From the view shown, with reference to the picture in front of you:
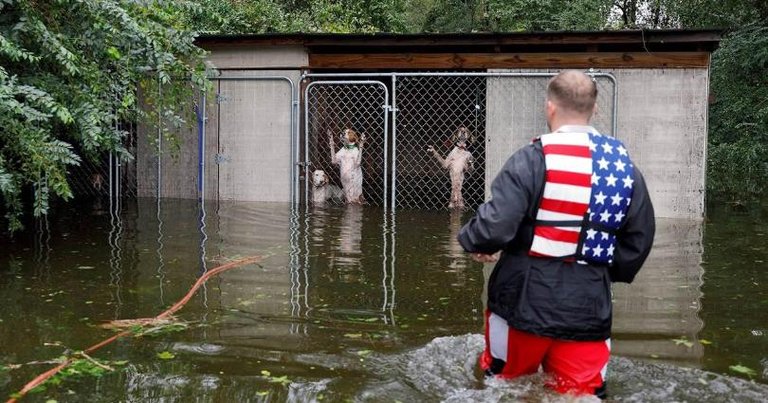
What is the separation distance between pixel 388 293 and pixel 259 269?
1.47 metres

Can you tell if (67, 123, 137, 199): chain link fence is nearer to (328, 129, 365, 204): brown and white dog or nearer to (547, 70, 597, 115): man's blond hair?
(328, 129, 365, 204): brown and white dog

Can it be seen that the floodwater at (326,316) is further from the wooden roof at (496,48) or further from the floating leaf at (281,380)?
the wooden roof at (496,48)

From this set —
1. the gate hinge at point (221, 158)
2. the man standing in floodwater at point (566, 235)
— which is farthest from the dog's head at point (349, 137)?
the man standing in floodwater at point (566, 235)

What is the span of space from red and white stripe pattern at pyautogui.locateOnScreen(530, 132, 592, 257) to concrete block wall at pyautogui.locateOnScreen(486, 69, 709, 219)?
8.73m

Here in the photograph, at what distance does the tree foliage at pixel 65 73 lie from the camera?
23.8 ft

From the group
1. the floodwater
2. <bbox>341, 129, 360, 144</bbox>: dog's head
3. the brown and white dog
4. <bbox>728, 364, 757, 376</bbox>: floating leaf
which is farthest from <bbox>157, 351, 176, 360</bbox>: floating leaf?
<bbox>341, 129, 360, 144</bbox>: dog's head

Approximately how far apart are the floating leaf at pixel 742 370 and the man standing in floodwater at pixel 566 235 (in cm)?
146

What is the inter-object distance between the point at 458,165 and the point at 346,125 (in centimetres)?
235

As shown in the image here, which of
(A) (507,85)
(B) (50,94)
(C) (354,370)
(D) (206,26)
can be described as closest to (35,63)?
(B) (50,94)

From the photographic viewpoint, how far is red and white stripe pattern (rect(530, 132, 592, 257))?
10.9ft

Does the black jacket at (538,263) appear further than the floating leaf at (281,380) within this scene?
No

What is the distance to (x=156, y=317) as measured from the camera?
562 cm

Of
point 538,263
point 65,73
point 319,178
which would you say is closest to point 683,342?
point 538,263

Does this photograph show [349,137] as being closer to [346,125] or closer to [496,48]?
[346,125]
